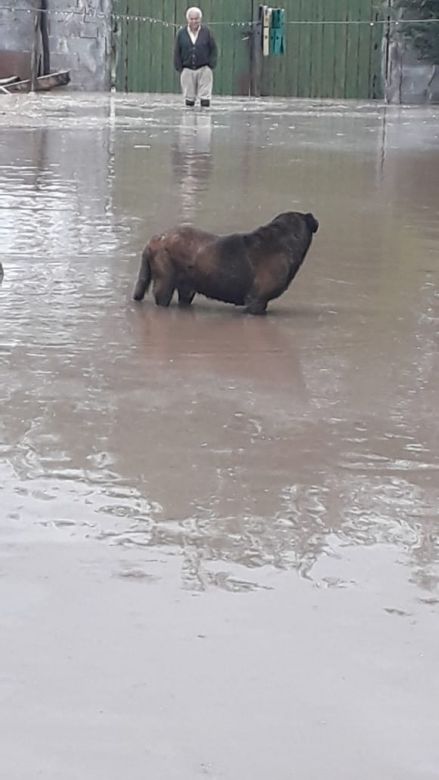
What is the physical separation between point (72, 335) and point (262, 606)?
289 cm

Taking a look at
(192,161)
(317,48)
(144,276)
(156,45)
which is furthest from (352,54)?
(144,276)

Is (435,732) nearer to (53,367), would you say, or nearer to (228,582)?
(228,582)

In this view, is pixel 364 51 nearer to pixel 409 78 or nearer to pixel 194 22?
pixel 409 78

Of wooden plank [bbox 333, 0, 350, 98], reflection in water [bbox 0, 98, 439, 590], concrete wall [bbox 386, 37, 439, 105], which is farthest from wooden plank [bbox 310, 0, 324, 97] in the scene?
reflection in water [bbox 0, 98, 439, 590]

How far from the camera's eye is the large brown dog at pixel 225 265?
21.5ft

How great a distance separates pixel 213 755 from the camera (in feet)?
8.52

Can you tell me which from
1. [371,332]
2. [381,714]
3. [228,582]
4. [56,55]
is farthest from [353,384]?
[56,55]

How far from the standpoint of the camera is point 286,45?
26859 mm

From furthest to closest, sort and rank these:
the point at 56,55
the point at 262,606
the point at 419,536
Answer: the point at 56,55 < the point at 419,536 < the point at 262,606

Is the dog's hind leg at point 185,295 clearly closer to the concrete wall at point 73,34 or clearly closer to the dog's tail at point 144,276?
the dog's tail at point 144,276

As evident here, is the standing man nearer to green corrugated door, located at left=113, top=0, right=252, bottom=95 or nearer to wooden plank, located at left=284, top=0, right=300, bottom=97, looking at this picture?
green corrugated door, located at left=113, top=0, right=252, bottom=95

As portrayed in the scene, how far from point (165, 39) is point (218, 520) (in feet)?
79.8

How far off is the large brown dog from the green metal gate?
20546 millimetres

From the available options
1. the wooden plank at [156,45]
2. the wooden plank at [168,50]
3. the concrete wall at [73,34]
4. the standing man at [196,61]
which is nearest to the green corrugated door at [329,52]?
the wooden plank at [168,50]
